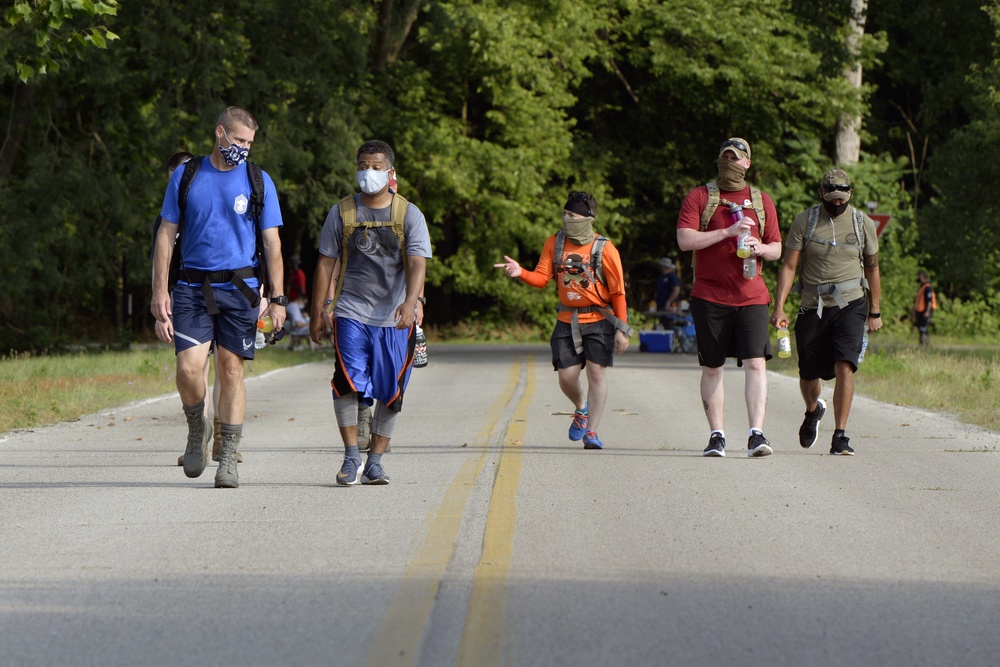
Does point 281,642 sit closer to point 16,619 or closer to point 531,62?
point 16,619

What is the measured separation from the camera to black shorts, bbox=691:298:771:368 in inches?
422

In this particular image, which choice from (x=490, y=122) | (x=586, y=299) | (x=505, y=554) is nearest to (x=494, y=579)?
(x=505, y=554)

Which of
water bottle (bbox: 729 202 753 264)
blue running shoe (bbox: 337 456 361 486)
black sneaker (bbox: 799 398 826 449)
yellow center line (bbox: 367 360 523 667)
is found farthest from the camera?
black sneaker (bbox: 799 398 826 449)

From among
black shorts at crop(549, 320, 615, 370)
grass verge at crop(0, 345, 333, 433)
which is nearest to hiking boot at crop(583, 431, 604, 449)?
black shorts at crop(549, 320, 615, 370)

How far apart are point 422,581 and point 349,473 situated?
2.94 metres

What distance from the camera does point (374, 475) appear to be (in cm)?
918

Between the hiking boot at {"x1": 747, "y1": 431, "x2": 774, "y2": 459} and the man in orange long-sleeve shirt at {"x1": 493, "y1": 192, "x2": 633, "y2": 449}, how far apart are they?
3.91ft

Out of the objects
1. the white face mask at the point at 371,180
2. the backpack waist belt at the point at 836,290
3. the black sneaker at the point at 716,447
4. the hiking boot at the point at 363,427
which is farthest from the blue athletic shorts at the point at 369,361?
the backpack waist belt at the point at 836,290

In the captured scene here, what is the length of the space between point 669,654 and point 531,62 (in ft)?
105

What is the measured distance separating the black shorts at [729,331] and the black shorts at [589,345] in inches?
30.9

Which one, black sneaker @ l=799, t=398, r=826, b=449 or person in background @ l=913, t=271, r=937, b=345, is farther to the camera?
person in background @ l=913, t=271, r=937, b=345

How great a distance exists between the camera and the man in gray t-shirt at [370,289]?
902 cm

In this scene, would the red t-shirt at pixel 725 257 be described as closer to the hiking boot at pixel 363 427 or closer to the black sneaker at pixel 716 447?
the black sneaker at pixel 716 447

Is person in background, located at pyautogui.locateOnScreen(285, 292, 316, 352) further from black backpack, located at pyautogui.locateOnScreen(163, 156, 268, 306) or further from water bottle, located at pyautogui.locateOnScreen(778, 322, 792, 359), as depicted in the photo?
black backpack, located at pyautogui.locateOnScreen(163, 156, 268, 306)
